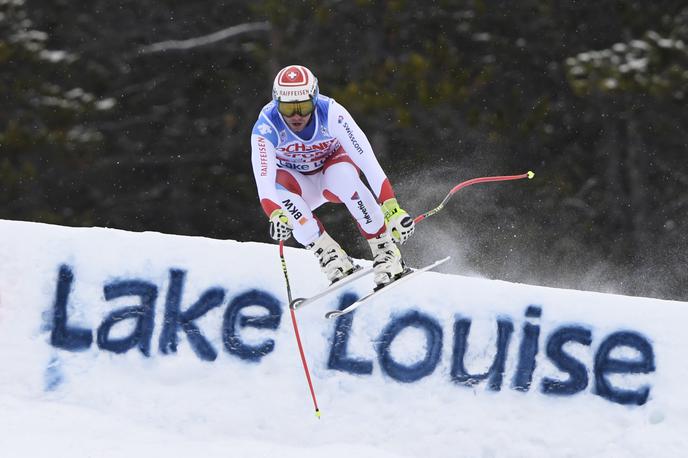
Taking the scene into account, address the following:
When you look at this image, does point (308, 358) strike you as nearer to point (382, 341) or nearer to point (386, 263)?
point (382, 341)

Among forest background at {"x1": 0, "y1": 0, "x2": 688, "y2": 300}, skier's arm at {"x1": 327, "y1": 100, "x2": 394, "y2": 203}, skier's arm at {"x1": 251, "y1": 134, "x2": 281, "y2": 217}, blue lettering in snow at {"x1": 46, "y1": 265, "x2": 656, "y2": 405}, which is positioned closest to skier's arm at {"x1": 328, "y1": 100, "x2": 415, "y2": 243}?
skier's arm at {"x1": 327, "y1": 100, "x2": 394, "y2": 203}

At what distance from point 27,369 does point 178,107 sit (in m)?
11.2

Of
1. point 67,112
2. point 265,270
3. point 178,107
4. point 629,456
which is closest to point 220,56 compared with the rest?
point 178,107

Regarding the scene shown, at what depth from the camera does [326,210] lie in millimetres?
17094

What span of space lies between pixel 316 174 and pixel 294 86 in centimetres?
81

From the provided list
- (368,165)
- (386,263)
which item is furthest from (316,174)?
(386,263)

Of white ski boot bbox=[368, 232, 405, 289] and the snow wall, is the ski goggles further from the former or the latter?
the snow wall

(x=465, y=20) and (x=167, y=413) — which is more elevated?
(x=465, y=20)

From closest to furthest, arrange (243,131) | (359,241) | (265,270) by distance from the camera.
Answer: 1. (265,270)
2. (359,241)
3. (243,131)

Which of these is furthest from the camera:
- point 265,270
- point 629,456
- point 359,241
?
point 359,241

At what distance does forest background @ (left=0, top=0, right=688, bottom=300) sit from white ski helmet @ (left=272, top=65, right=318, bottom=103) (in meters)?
8.01

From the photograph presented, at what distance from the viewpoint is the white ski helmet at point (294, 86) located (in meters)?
7.39

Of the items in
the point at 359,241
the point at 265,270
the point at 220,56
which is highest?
the point at 220,56

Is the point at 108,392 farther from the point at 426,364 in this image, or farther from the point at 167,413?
the point at 426,364
